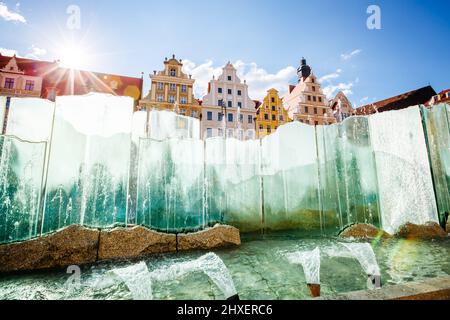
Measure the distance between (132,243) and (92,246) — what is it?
797 millimetres

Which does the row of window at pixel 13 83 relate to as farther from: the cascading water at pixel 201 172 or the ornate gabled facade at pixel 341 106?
the ornate gabled facade at pixel 341 106

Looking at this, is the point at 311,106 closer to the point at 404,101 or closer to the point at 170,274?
the point at 404,101

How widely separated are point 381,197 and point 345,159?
64.4 inches

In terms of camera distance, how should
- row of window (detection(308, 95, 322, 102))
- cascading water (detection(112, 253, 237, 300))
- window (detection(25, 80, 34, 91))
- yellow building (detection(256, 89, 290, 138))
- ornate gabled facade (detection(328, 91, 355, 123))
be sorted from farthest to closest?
ornate gabled facade (detection(328, 91, 355, 123)), row of window (detection(308, 95, 322, 102)), yellow building (detection(256, 89, 290, 138)), window (detection(25, 80, 34, 91)), cascading water (detection(112, 253, 237, 300))

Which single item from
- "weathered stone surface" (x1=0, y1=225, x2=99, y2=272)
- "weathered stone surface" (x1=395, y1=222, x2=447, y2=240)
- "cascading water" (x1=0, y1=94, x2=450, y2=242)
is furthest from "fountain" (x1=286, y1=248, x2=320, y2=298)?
"weathered stone surface" (x1=0, y1=225, x2=99, y2=272)

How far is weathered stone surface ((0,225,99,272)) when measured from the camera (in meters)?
4.36

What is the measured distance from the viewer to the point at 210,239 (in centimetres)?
580

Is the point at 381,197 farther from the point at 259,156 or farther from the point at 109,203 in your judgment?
the point at 109,203

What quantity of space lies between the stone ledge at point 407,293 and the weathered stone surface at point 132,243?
432cm

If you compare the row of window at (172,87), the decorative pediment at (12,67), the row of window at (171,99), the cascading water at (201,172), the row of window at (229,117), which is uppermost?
the decorative pediment at (12,67)

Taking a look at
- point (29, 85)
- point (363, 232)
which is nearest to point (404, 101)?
point (363, 232)

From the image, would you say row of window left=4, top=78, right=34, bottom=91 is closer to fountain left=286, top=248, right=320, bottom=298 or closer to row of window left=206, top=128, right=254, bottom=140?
row of window left=206, top=128, right=254, bottom=140

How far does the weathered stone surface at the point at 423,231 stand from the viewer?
6707 millimetres

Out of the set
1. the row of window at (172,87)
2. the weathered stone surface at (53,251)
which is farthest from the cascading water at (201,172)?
the row of window at (172,87)
